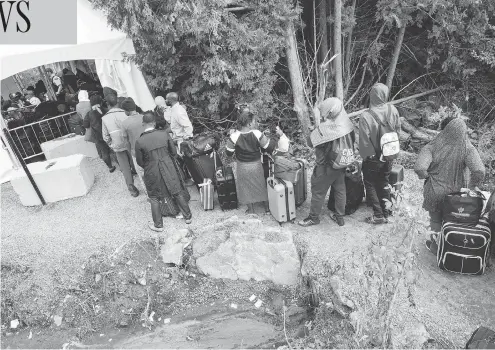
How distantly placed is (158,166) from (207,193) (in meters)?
1.02

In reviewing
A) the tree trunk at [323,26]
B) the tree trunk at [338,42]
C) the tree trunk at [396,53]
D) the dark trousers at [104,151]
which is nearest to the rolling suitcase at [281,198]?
the dark trousers at [104,151]

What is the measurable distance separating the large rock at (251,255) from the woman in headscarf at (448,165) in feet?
6.00

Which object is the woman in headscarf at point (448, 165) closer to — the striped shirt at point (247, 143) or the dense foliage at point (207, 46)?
the striped shirt at point (247, 143)

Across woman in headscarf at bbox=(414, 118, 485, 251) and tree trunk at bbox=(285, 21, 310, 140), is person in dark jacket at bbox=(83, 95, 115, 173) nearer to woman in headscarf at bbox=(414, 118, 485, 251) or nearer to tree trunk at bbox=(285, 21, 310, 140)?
tree trunk at bbox=(285, 21, 310, 140)

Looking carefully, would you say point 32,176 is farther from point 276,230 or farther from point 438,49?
point 438,49

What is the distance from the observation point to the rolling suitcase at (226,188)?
601cm

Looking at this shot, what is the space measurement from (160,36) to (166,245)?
12.1ft

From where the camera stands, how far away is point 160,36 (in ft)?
22.0

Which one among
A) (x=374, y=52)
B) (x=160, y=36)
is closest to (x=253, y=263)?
(x=160, y=36)

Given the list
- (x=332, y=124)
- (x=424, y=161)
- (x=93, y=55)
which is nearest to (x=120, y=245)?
(x=332, y=124)

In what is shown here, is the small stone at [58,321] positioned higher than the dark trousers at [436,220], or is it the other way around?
the dark trousers at [436,220]

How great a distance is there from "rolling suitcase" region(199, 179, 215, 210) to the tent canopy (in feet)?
11.2

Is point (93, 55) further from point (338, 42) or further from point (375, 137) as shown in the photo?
point (375, 137)

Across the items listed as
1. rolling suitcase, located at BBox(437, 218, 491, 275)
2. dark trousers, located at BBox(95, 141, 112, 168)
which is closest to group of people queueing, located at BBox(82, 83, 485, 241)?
rolling suitcase, located at BBox(437, 218, 491, 275)
